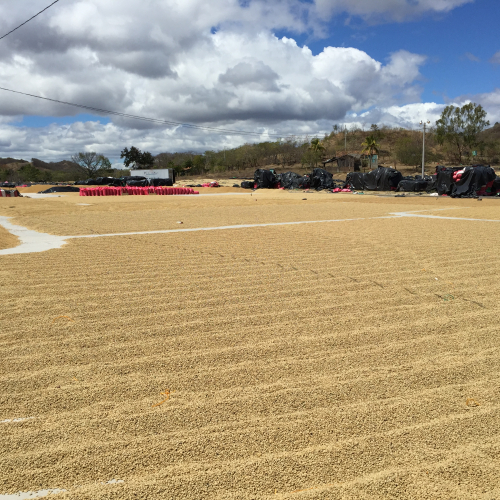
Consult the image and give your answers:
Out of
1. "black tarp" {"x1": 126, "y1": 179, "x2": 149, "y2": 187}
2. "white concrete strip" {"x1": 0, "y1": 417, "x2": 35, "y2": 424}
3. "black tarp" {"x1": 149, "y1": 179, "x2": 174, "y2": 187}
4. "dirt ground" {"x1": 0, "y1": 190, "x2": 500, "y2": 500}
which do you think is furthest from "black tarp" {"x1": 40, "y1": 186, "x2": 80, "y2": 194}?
"white concrete strip" {"x1": 0, "y1": 417, "x2": 35, "y2": 424}

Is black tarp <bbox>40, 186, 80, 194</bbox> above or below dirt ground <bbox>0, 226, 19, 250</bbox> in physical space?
above

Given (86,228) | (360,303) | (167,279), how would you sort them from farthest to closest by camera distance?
(86,228) < (167,279) < (360,303)

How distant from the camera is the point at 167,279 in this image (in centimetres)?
653

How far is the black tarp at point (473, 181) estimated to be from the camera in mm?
26312

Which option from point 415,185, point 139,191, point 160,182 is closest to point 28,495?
point 415,185

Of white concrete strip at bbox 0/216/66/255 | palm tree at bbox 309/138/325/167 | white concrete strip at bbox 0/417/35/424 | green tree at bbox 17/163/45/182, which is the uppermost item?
palm tree at bbox 309/138/325/167

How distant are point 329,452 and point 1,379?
2.63 meters

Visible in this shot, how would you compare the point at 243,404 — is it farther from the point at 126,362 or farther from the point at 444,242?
the point at 444,242

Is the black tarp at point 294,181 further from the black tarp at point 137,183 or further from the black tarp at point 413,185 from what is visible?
the black tarp at point 137,183

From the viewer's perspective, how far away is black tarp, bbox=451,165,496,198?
86.3 feet

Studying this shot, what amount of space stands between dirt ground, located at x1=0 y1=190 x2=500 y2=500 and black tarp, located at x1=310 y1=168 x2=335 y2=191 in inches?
1271

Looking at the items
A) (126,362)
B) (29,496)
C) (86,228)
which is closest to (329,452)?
(29,496)

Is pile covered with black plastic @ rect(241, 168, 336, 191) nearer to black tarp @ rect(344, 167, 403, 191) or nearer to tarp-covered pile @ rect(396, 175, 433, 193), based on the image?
black tarp @ rect(344, 167, 403, 191)

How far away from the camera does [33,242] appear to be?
10383 mm
